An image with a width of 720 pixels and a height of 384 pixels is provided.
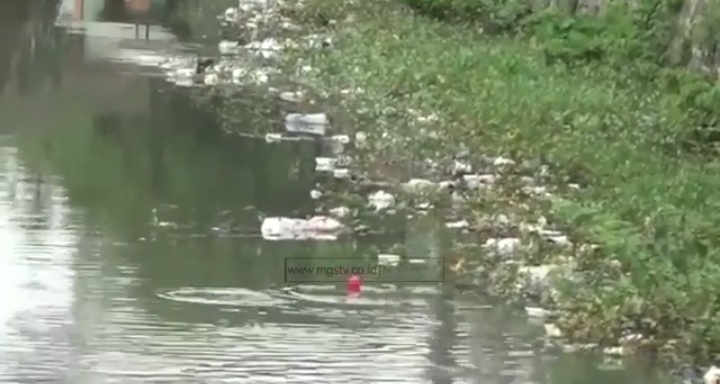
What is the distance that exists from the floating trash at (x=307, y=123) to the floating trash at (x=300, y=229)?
2462mm

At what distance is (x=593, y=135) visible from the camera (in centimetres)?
1025

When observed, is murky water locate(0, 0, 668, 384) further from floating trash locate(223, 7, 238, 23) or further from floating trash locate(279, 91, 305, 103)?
floating trash locate(223, 7, 238, 23)

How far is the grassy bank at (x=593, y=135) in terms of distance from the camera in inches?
258

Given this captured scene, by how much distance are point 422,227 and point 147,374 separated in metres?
2.61

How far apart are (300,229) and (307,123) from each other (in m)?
2.89

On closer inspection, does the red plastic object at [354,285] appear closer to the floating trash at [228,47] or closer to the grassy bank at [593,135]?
the grassy bank at [593,135]

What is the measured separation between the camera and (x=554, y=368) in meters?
6.21

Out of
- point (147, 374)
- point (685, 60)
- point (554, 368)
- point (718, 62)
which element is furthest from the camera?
A: point (685, 60)

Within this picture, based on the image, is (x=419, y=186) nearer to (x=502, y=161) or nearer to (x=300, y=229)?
(x=502, y=161)

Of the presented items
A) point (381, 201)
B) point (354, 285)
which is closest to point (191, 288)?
point (354, 285)

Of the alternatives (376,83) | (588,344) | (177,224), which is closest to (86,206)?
(177,224)

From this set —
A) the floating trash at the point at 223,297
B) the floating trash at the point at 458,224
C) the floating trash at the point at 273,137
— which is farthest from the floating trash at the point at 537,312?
the floating trash at the point at 273,137

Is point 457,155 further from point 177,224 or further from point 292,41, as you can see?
point 292,41

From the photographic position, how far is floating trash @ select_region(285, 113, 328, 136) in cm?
1062
